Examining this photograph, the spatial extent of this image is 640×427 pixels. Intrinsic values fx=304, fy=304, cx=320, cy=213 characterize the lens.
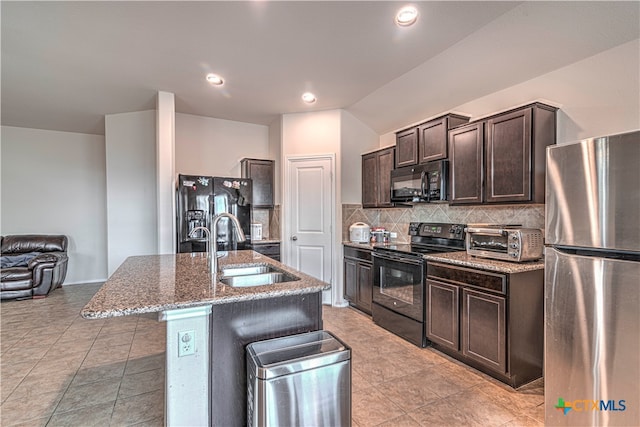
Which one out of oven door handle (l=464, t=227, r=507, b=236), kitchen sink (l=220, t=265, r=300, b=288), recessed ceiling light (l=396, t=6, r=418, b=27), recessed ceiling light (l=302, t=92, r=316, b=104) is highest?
recessed ceiling light (l=302, t=92, r=316, b=104)

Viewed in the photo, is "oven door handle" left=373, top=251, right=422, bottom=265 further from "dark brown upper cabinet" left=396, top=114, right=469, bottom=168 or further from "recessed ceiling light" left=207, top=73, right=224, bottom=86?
"recessed ceiling light" left=207, top=73, right=224, bottom=86

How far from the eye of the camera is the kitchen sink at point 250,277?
2.12 m

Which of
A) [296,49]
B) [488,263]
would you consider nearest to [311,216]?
[296,49]

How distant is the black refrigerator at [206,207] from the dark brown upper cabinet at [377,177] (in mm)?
1754

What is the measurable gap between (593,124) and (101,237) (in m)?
7.33

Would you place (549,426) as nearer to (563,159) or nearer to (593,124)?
(563,159)

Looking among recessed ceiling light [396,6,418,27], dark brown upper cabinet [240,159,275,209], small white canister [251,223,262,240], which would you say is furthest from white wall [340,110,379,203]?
recessed ceiling light [396,6,418,27]

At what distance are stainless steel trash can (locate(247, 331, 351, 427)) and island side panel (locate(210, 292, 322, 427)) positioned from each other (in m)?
0.09

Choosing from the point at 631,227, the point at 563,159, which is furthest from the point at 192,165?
the point at 631,227

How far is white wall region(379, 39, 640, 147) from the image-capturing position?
2.23m

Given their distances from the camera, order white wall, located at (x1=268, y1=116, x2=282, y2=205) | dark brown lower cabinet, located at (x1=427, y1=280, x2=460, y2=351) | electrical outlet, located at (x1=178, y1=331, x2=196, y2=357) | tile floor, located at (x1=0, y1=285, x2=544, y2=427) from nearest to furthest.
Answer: electrical outlet, located at (x1=178, y1=331, x2=196, y2=357)
tile floor, located at (x1=0, y1=285, x2=544, y2=427)
dark brown lower cabinet, located at (x1=427, y1=280, x2=460, y2=351)
white wall, located at (x1=268, y1=116, x2=282, y2=205)

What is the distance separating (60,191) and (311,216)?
4.80 metres

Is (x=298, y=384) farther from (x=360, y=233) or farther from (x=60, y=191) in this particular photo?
(x=60, y=191)

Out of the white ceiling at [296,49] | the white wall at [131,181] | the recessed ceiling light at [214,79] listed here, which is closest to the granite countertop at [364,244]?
the white ceiling at [296,49]
